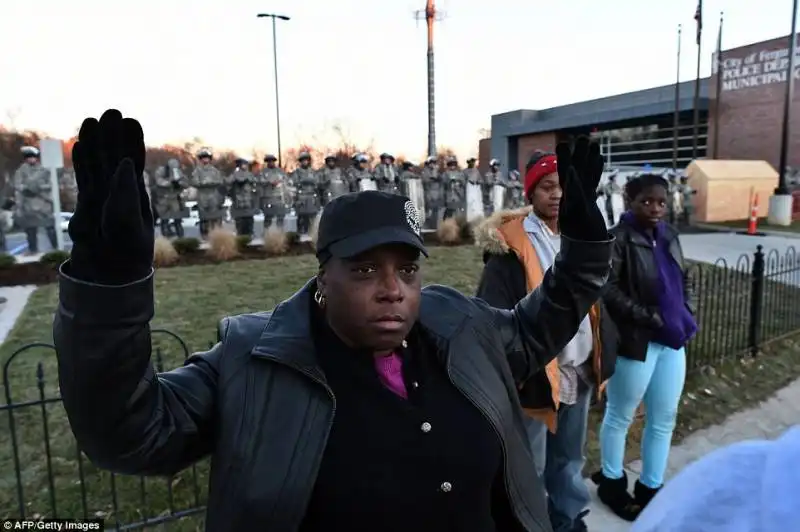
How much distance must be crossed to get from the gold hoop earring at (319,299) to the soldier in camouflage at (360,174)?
14208 millimetres

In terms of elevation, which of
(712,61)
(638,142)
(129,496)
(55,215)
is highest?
(712,61)

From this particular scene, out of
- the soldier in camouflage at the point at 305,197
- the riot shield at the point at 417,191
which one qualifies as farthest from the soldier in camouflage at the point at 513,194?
the soldier in camouflage at the point at 305,197

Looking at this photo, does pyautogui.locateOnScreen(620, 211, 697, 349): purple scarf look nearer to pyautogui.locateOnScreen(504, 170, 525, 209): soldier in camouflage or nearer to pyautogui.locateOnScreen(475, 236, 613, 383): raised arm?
pyautogui.locateOnScreen(475, 236, 613, 383): raised arm

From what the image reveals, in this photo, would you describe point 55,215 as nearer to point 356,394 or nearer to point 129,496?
point 129,496

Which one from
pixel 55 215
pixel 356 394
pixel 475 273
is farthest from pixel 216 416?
pixel 55 215

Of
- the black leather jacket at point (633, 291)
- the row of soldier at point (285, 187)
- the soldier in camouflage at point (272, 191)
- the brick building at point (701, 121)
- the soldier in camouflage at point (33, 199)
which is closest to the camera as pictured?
the black leather jacket at point (633, 291)

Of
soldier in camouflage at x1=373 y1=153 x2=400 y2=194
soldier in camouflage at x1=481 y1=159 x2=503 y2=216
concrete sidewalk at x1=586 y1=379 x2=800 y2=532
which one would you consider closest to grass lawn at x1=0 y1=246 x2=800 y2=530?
concrete sidewalk at x1=586 y1=379 x2=800 y2=532

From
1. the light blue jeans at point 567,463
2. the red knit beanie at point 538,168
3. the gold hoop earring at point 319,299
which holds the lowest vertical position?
the light blue jeans at point 567,463

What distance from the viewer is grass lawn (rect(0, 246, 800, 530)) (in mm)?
3365

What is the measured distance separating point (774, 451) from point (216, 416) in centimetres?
107

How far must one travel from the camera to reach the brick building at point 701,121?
3020 centimetres

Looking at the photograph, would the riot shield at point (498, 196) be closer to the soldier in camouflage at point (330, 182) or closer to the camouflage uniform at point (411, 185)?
the camouflage uniform at point (411, 185)

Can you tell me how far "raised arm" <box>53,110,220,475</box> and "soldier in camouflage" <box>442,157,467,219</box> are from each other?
16.6 m

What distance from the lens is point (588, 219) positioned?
1.68 metres
